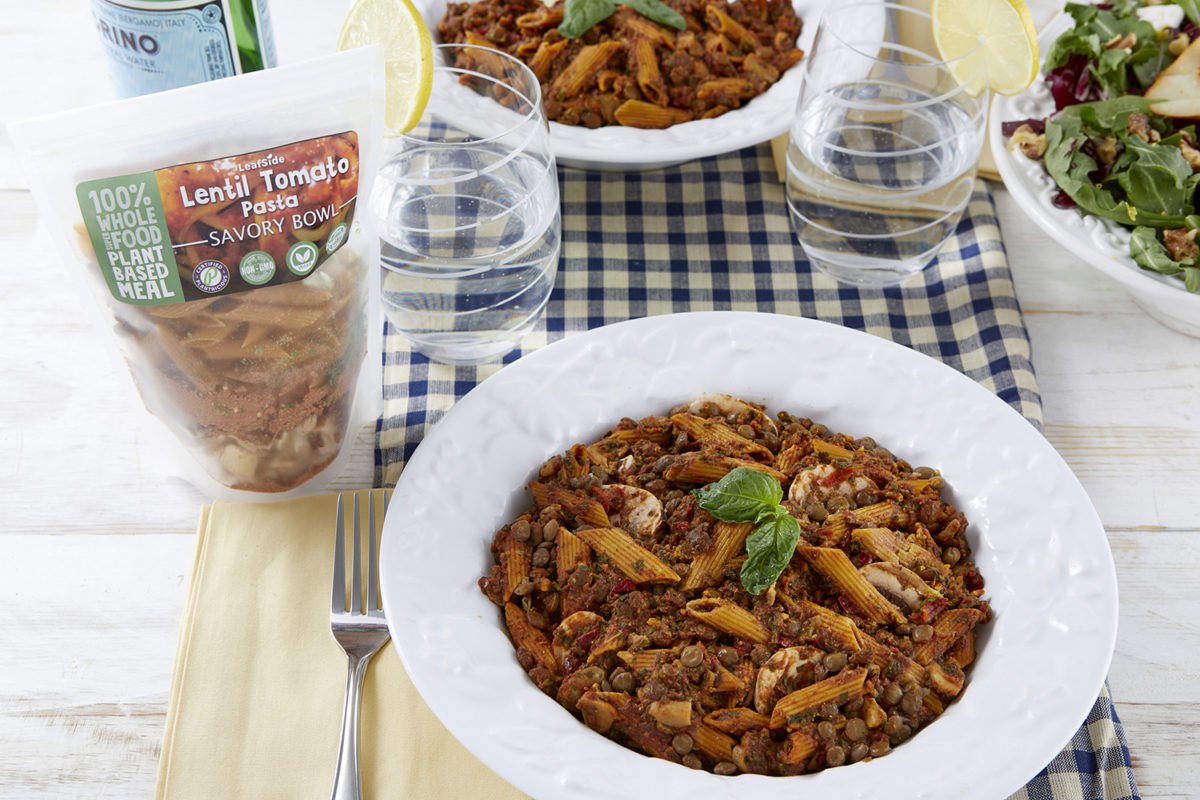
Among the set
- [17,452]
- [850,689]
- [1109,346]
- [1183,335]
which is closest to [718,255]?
[1109,346]

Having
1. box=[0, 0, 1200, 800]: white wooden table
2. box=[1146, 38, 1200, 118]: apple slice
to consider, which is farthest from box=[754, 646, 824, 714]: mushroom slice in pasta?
box=[1146, 38, 1200, 118]: apple slice

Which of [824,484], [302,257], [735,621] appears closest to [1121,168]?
[824,484]

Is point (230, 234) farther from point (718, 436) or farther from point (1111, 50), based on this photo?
point (1111, 50)

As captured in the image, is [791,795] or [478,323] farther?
[478,323]

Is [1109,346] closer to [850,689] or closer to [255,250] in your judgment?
[850,689]

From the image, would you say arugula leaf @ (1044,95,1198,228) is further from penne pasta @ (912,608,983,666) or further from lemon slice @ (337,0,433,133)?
lemon slice @ (337,0,433,133)
